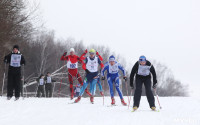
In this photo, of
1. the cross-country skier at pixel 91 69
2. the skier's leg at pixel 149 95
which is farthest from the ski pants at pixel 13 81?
the skier's leg at pixel 149 95

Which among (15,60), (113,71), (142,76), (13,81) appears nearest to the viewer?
(142,76)

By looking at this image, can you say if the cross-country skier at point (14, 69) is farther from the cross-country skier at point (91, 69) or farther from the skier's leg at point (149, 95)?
the skier's leg at point (149, 95)

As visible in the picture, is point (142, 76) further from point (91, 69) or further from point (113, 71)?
point (91, 69)

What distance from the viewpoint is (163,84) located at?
8162 cm

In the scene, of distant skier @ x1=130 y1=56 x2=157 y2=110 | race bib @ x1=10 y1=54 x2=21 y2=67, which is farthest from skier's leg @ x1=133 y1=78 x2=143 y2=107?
race bib @ x1=10 y1=54 x2=21 y2=67

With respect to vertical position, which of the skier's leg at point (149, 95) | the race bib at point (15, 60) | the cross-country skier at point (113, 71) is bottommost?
the skier's leg at point (149, 95)

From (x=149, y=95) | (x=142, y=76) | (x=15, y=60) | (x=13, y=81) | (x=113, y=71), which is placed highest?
(x=15, y=60)

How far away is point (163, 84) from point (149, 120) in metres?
76.9

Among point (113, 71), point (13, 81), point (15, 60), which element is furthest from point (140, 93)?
point (13, 81)

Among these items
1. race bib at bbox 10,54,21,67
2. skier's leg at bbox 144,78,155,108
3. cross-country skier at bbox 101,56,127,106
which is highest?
race bib at bbox 10,54,21,67

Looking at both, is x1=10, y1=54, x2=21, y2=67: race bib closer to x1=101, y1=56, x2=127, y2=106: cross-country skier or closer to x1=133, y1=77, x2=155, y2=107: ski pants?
x1=101, y1=56, x2=127, y2=106: cross-country skier

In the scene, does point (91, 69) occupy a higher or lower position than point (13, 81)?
higher

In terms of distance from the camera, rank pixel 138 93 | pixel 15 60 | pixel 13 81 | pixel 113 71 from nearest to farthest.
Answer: pixel 138 93, pixel 113 71, pixel 15 60, pixel 13 81

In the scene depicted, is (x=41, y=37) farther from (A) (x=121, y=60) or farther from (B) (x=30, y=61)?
(A) (x=121, y=60)
